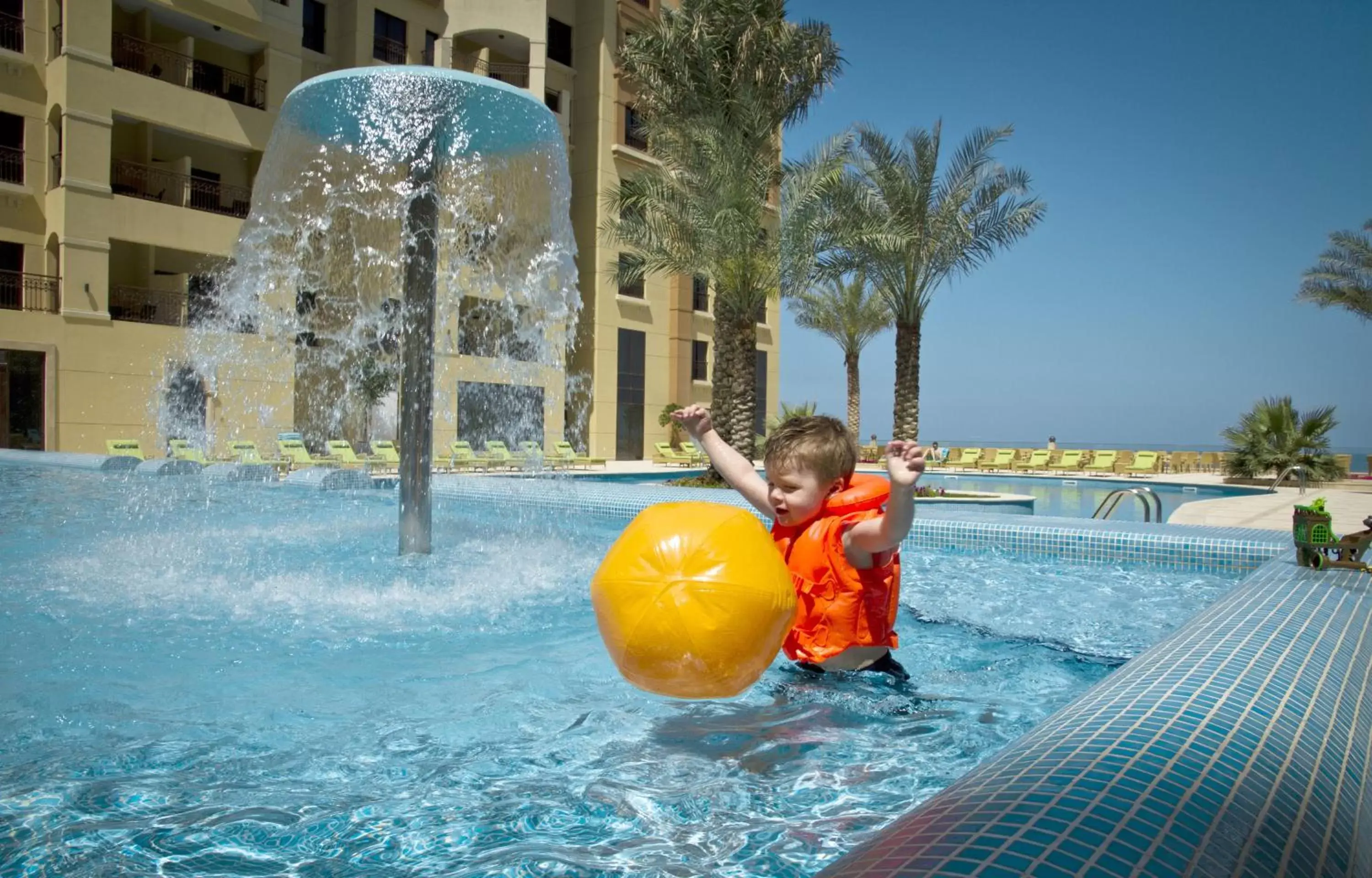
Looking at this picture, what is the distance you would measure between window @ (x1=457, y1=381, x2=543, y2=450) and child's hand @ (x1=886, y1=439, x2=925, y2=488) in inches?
1000

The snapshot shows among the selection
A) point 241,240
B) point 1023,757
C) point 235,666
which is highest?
point 241,240

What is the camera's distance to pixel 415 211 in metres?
6.51

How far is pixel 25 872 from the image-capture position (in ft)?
6.66

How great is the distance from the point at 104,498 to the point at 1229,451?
81.3 feet

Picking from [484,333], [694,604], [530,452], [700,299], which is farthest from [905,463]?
[700,299]

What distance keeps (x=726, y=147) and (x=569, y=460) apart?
42.4 ft

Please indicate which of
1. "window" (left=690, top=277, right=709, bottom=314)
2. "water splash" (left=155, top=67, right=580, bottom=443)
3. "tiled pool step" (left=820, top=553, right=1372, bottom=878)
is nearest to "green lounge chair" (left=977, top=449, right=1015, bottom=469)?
"window" (left=690, top=277, right=709, bottom=314)

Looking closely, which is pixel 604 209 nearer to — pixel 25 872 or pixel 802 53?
pixel 802 53

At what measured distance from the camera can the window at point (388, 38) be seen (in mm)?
25516

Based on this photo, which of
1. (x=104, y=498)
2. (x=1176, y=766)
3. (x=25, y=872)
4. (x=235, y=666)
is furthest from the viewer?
(x=104, y=498)

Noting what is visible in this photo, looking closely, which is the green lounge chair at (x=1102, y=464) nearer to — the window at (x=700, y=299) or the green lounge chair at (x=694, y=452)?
the green lounge chair at (x=694, y=452)

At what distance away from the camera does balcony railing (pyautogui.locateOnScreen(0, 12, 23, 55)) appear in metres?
20.0

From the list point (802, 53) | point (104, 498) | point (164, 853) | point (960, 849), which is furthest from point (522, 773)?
point (802, 53)

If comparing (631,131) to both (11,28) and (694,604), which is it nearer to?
(11,28)
